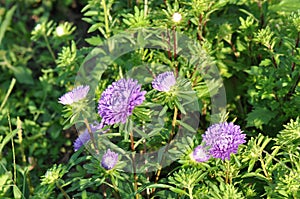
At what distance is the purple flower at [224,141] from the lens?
1.76 m

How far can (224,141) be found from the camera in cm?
176

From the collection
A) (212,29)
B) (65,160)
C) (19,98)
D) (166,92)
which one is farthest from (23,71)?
(166,92)

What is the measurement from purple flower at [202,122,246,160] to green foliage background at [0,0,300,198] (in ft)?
0.23

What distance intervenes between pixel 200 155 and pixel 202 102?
59 cm

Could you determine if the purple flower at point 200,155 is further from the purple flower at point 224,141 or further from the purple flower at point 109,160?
the purple flower at point 109,160

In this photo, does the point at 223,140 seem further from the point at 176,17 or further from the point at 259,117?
the point at 259,117

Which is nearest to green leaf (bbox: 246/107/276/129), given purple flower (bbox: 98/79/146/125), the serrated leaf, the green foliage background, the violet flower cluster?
the green foliage background

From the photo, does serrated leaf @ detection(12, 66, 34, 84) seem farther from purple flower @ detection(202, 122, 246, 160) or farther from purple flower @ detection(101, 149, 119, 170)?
purple flower @ detection(202, 122, 246, 160)

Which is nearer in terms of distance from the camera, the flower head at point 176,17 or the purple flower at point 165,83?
the purple flower at point 165,83

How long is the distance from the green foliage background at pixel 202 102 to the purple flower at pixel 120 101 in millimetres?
254

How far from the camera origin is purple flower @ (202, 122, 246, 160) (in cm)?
176

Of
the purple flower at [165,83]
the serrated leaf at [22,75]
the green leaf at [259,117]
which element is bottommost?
the serrated leaf at [22,75]

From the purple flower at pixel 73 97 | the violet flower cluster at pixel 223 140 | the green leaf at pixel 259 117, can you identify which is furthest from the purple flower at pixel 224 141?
the green leaf at pixel 259 117

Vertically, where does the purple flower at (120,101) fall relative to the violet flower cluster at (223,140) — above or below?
above
